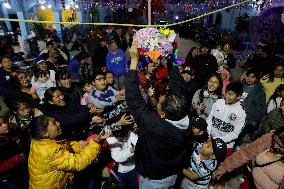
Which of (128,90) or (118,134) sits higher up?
(128,90)

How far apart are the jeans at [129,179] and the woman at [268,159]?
1421mm

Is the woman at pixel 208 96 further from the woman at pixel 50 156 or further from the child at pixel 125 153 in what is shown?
the woman at pixel 50 156

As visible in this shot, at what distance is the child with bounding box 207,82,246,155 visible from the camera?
3875 mm

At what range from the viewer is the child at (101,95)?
4543mm

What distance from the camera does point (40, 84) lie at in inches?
208

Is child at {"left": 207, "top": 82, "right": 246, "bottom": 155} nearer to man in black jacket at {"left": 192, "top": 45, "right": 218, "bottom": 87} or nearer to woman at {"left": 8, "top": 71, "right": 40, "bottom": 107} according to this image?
man in black jacket at {"left": 192, "top": 45, "right": 218, "bottom": 87}

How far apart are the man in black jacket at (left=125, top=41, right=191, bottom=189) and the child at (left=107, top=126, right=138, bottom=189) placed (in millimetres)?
529

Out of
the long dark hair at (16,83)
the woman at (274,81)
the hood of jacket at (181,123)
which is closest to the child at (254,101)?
the woman at (274,81)

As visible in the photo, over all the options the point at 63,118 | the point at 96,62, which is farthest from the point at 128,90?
the point at 96,62

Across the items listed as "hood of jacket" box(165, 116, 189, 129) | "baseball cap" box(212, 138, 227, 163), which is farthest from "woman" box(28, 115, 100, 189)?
"baseball cap" box(212, 138, 227, 163)

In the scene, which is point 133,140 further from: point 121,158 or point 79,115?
point 79,115

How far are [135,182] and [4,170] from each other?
1680 mm

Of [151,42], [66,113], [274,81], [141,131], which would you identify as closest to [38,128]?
[141,131]

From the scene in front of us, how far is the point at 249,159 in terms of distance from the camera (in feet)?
10.3
